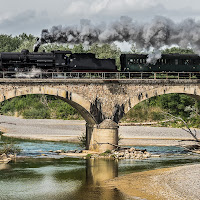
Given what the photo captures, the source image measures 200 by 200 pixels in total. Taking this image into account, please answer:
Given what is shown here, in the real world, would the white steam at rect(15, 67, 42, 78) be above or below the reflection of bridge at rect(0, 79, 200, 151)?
above

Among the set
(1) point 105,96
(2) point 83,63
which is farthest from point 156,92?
(2) point 83,63

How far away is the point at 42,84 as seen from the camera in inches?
1828

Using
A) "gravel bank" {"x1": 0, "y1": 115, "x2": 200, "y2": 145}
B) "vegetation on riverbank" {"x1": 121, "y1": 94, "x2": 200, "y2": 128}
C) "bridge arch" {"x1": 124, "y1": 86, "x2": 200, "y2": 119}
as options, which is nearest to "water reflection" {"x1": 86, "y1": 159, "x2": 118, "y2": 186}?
"bridge arch" {"x1": 124, "y1": 86, "x2": 200, "y2": 119}

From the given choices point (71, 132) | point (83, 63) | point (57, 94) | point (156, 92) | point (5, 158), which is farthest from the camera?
point (71, 132)

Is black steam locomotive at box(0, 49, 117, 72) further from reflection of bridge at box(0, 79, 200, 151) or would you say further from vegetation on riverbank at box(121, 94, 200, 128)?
vegetation on riverbank at box(121, 94, 200, 128)

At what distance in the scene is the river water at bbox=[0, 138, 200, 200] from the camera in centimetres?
3262

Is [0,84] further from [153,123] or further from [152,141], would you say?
[153,123]

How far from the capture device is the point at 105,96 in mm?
49688

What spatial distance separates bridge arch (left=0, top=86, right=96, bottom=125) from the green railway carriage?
25.1 feet

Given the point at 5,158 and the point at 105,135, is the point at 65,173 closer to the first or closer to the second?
the point at 5,158

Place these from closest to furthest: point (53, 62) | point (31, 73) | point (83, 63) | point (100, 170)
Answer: point (100, 170)
point (31, 73)
point (53, 62)
point (83, 63)

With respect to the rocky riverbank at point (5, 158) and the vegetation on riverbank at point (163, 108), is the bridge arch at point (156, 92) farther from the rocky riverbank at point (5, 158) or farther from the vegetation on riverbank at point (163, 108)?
the vegetation on riverbank at point (163, 108)

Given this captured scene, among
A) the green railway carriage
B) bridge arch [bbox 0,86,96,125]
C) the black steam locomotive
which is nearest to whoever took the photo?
bridge arch [bbox 0,86,96,125]

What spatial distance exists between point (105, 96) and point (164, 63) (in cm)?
905
